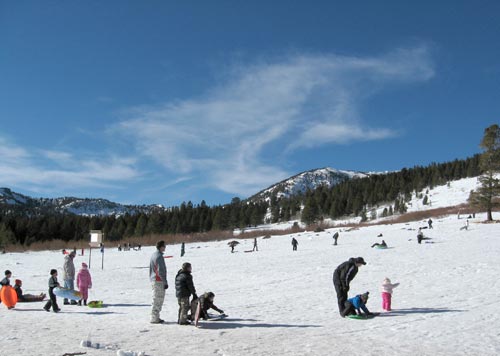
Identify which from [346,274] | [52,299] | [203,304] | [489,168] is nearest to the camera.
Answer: [203,304]

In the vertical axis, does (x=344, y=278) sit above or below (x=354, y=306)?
above

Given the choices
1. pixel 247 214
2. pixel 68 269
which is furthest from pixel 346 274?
pixel 247 214

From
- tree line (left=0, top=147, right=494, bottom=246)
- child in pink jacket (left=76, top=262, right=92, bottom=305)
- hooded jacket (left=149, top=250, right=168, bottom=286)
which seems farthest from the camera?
tree line (left=0, top=147, right=494, bottom=246)

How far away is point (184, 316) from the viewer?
33.0 feet

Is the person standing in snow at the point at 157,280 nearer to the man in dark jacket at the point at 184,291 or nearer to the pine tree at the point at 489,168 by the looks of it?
the man in dark jacket at the point at 184,291

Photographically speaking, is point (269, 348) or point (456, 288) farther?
point (456, 288)

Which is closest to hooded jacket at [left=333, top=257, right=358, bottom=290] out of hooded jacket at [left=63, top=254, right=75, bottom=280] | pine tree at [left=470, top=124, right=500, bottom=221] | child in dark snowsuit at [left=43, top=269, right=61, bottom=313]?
child in dark snowsuit at [left=43, top=269, right=61, bottom=313]

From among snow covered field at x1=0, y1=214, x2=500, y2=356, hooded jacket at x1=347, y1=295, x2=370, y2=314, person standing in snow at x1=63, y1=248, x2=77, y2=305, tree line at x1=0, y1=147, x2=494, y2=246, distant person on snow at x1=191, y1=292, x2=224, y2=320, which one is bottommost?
snow covered field at x1=0, y1=214, x2=500, y2=356

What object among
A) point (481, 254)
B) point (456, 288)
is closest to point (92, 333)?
point (456, 288)

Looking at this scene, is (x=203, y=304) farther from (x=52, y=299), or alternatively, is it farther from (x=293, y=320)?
(x=52, y=299)

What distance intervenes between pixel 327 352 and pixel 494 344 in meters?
3.46

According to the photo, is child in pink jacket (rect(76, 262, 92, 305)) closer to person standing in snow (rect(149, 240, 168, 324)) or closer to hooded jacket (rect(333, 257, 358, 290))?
person standing in snow (rect(149, 240, 168, 324))

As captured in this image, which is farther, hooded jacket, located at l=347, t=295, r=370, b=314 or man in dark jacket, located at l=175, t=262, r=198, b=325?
hooded jacket, located at l=347, t=295, r=370, b=314

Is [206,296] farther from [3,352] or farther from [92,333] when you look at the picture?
[3,352]
